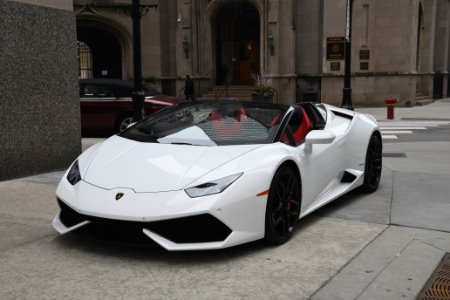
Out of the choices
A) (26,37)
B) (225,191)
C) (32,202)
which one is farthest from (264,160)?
(26,37)

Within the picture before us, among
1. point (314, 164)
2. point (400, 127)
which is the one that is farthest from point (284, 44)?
point (314, 164)

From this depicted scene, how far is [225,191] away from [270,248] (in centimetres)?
74

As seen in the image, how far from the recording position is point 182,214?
3.87 meters

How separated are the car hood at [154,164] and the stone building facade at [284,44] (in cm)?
2179

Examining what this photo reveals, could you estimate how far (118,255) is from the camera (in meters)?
4.19

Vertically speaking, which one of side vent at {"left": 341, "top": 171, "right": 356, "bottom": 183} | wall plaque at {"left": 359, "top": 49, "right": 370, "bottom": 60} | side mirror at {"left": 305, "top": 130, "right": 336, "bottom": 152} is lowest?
side vent at {"left": 341, "top": 171, "right": 356, "bottom": 183}

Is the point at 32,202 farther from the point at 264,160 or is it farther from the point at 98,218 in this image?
the point at 264,160

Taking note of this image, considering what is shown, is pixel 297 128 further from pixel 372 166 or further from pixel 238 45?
pixel 238 45

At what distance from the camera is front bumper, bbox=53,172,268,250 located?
153 inches

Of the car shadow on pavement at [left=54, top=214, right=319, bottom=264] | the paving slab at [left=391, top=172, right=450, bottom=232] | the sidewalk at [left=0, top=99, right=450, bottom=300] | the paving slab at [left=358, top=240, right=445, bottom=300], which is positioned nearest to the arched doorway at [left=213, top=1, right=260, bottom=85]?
the paving slab at [left=391, top=172, right=450, bottom=232]

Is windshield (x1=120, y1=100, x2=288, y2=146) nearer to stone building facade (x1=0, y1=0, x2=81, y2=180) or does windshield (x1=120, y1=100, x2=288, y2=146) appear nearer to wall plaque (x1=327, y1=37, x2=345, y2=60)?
stone building facade (x1=0, y1=0, x2=81, y2=180)

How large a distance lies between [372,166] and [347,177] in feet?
2.56

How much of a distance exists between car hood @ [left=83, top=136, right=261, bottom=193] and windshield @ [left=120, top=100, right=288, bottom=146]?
20 centimetres

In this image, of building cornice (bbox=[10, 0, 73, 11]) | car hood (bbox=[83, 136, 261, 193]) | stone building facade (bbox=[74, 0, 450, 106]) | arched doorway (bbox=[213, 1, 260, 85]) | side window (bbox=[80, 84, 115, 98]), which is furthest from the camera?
arched doorway (bbox=[213, 1, 260, 85])
